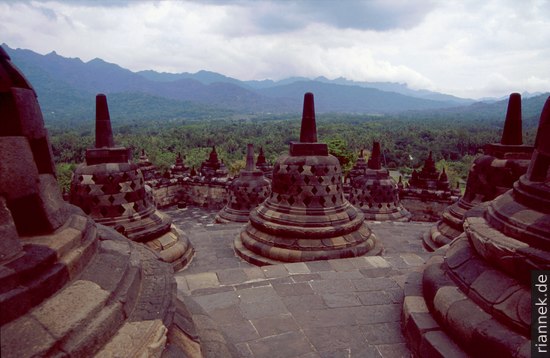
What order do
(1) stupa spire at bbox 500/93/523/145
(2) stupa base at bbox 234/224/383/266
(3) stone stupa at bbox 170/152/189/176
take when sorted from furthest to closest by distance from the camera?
1. (3) stone stupa at bbox 170/152/189/176
2. (1) stupa spire at bbox 500/93/523/145
3. (2) stupa base at bbox 234/224/383/266

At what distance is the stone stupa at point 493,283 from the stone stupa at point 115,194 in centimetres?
486

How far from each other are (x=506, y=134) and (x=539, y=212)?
6118 millimetres

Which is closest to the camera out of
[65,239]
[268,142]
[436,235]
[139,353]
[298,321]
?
[139,353]

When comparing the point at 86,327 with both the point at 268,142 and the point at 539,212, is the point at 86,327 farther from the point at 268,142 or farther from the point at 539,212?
the point at 268,142

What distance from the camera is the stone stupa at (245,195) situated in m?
12.2

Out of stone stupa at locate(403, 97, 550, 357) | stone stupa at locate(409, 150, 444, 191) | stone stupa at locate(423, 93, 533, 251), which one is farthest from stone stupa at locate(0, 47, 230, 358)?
stone stupa at locate(409, 150, 444, 191)

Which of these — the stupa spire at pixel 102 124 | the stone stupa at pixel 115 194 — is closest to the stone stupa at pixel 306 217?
the stone stupa at pixel 115 194

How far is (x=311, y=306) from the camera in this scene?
143 inches

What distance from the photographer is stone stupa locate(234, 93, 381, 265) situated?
6711mm

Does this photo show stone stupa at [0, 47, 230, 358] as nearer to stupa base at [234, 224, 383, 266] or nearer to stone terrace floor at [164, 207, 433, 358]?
stone terrace floor at [164, 207, 433, 358]

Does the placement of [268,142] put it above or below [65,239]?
below

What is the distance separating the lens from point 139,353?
5.96 ft

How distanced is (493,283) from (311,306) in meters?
1.79

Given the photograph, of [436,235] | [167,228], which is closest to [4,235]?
Answer: [167,228]
